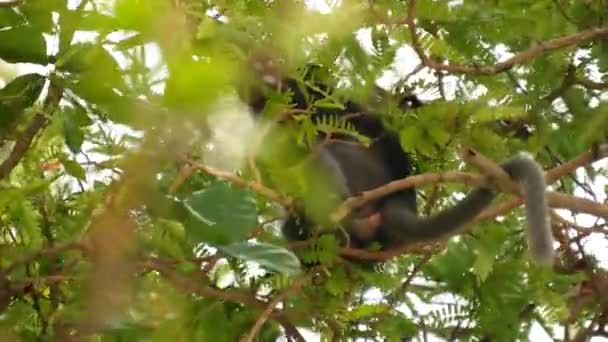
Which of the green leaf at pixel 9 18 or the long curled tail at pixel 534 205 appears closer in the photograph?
the green leaf at pixel 9 18

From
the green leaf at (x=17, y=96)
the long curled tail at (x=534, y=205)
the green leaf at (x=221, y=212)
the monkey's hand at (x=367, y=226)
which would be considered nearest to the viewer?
the green leaf at (x=221, y=212)

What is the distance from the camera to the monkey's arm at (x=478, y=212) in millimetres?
773

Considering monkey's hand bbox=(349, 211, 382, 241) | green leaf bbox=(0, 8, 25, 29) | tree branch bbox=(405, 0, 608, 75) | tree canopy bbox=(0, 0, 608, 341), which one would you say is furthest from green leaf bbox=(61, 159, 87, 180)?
monkey's hand bbox=(349, 211, 382, 241)

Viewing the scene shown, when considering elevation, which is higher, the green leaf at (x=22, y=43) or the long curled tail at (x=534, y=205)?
the green leaf at (x=22, y=43)

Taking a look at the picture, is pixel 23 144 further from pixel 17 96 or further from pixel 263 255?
pixel 263 255

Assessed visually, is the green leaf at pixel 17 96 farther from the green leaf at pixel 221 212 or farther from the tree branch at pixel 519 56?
the tree branch at pixel 519 56

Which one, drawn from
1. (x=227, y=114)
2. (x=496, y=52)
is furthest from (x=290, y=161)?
(x=496, y=52)

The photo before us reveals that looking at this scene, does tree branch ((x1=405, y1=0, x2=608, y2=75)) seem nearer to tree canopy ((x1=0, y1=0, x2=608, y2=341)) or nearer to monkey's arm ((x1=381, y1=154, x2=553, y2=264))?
tree canopy ((x1=0, y1=0, x2=608, y2=341))

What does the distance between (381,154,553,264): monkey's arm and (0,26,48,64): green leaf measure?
46 cm

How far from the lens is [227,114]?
0.84 ft

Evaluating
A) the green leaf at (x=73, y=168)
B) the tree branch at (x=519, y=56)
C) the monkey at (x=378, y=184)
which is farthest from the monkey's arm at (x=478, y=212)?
the green leaf at (x=73, y=168)

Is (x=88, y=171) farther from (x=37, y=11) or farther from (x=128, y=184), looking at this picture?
(x=128, y=184)

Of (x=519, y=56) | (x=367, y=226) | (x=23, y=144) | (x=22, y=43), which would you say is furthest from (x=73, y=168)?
(x=367, y=226)

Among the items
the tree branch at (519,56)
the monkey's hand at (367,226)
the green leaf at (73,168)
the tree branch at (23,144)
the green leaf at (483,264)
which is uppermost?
the tree branch at (519,56)
